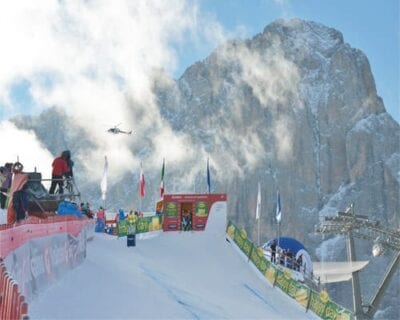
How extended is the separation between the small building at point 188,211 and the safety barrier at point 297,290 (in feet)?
16.8

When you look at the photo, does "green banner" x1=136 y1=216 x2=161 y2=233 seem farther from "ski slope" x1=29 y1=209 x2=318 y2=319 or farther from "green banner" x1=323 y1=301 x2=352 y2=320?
"green banner" x1=323 y1=301 x2=352 y2=320

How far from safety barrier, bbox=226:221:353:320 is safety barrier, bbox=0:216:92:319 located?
44.9 ft

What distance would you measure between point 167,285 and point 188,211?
1648cm

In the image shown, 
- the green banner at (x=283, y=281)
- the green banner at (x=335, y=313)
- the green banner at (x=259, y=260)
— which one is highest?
the green banner at (x=259, y=260)

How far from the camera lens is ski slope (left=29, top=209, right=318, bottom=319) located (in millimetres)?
13469

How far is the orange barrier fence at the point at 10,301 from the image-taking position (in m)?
5.67

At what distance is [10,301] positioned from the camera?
6.74 metres

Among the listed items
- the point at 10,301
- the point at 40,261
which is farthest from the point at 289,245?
the point at 10,301

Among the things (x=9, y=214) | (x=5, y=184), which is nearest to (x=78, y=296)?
(x=9, y=214)

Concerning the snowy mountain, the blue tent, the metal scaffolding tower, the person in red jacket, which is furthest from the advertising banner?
the snowy mountain

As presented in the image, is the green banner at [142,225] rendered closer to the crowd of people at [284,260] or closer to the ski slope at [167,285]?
the ski slope at [167,285]

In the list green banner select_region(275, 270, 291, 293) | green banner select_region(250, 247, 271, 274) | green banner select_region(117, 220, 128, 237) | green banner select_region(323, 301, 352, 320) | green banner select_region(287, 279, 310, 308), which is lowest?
green banner select_region(323, 301, 352, 320)

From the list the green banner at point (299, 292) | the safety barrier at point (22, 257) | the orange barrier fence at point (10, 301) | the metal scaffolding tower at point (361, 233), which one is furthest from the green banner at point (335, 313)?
the orange barrier fence at point (10, 301)

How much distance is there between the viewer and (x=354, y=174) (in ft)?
488
